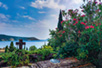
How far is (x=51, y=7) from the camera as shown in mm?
5047

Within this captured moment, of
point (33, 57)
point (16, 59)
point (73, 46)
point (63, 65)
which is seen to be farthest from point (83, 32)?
point (16, 59)

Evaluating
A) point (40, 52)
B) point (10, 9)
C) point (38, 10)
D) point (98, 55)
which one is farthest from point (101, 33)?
point (10, 9)

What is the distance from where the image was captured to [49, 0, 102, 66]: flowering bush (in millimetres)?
2754

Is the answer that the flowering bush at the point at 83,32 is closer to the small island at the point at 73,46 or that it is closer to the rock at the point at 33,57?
the small island at the point at 73,46

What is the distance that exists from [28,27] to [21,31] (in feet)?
1.77

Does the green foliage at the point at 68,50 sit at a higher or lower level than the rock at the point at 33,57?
higher

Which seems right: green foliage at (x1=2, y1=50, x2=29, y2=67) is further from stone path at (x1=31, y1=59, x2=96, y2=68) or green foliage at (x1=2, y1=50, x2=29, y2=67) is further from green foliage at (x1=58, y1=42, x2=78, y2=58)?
green foliage at (x1=58, y1=42, x2=78, y2=58)

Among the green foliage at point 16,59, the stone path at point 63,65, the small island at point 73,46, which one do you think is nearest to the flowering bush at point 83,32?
the small island at point 73,46

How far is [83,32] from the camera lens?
8.71 ft

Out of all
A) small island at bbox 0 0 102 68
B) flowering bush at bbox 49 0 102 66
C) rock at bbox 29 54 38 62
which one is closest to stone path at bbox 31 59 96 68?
small island at bbox 0 0 102 68

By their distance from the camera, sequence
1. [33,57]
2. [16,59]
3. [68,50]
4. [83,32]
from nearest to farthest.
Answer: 1. [83,32]
2. [16,59]
3. [68,50]
4. [33,57]

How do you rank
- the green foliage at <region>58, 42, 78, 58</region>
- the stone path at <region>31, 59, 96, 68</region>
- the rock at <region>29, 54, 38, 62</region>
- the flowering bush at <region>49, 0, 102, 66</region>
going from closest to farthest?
the stone path at <region>31, 59, 96, 68</region> < the flowering bush at <region>49, 0, 102, 66</region> < the green foliage at <region>58, 42, 78, 58</region> < the rock at <region>29, 54, 38, 62</region>

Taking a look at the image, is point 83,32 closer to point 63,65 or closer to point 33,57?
point 63,65

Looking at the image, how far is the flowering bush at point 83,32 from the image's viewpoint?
275 cm
